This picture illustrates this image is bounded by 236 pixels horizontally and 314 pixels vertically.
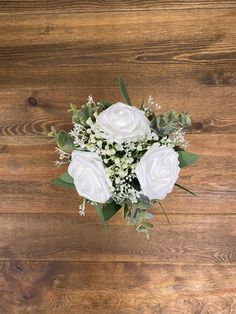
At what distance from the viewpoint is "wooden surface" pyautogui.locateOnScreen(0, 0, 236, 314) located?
3.87 feet

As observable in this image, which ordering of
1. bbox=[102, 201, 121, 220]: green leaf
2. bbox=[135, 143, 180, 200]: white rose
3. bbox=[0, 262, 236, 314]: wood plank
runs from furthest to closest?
bbox=[0, 262, 236, 314]: wood plank < bbox=[102, 201, 121, 220]: green leaf < bbox=[135, 143, 180, 200]: white rose

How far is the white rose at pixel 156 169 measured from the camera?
74cm

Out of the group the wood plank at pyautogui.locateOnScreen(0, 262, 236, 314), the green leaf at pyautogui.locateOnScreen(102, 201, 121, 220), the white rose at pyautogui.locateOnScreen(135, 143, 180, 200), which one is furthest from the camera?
the wood plank at pyautogui.locateOnScreen(0, 262, 236, 314)

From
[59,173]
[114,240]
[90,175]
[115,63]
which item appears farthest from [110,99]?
[90,175]

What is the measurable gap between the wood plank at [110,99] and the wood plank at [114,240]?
260 millimetres

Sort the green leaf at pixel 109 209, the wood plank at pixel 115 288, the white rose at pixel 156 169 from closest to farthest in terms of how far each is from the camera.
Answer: the white rose at pixel 156 169, the green leaf at pixel 109 209, the wood plank at pixel 115 288

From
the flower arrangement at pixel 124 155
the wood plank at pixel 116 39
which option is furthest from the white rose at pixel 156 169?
the wood plank at pixel 116 39

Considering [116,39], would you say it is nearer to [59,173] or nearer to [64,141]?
[59,173]

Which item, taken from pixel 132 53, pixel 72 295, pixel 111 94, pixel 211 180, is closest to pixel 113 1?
pixel 132 53

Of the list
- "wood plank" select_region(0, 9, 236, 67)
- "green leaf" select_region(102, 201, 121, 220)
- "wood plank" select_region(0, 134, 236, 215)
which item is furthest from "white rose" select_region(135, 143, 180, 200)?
"wood plank" select_region(0, 9, 236, 67)

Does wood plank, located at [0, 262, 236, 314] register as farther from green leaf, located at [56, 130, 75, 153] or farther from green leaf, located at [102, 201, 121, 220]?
green leaf, located at [56, 130, 75, 153]

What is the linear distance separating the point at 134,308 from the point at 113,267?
0.42 feet

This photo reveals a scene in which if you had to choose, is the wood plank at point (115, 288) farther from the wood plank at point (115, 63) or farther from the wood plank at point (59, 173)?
the wood plank at point (115, 63)

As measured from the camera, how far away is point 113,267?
1.19 meters
